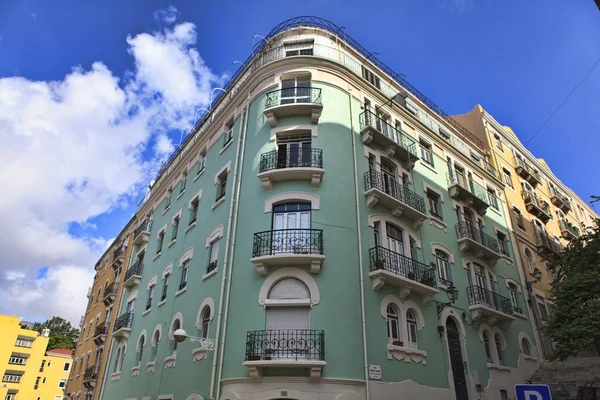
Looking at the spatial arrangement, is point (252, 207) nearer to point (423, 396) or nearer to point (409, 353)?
point (409, 353)

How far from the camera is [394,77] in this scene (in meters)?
23.3

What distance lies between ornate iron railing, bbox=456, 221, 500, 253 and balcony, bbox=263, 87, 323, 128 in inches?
383

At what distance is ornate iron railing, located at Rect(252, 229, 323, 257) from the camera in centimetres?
A: 1430

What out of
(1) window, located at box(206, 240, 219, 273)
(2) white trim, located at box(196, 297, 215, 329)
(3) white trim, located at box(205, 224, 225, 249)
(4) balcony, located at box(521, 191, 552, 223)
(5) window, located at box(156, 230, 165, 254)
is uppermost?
(4) balcony, located at box(521, 191, 552, 223)

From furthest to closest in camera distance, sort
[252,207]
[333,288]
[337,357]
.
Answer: [252,207]
[333,288]
[337,357]

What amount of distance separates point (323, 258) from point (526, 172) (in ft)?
79.5

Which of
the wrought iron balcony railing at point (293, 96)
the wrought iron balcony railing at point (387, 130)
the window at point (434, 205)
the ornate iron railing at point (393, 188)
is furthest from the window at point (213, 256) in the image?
the window at point (434, 205)

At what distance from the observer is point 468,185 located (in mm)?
24531

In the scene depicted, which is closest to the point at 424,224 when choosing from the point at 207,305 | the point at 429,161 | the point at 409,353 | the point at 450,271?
the point at 450,271

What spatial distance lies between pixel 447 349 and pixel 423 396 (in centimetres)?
276

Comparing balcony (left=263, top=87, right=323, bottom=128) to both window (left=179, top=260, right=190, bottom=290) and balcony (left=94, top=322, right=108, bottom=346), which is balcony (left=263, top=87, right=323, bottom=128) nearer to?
window (left=179, top=260, right=190, bottom=290)

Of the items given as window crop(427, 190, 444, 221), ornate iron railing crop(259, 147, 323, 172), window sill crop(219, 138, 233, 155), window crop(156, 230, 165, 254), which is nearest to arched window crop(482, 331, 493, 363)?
window crop(427, 190, 444, 221)

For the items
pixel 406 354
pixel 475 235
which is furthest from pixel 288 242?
pixel 475 235

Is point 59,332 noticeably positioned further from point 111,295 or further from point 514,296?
point 514,296
